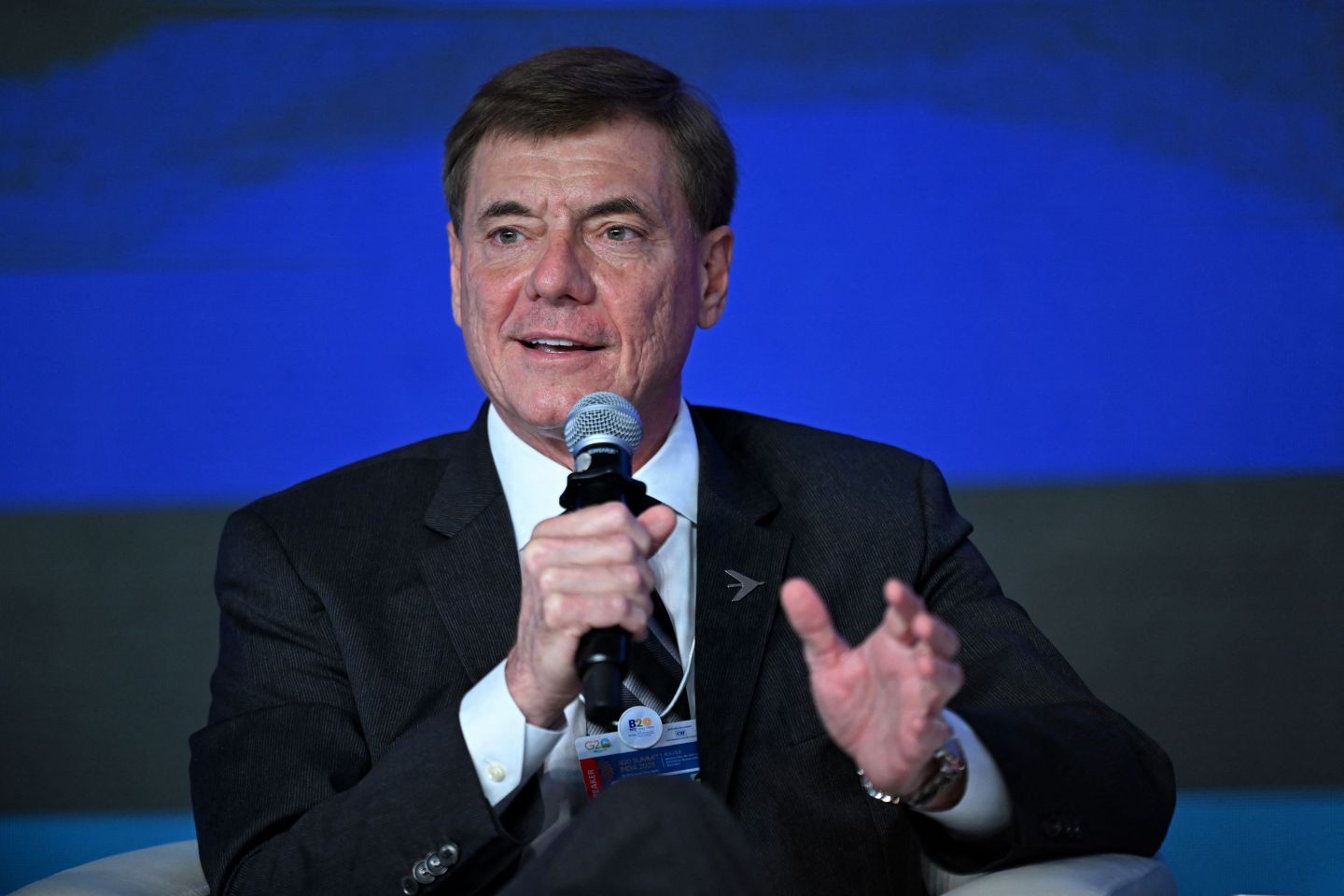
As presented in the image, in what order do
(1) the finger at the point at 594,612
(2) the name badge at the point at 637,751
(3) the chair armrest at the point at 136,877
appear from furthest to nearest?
(2) the name badge at the point at 637,751 < (3) the chair armrest at the point at 136,877 < (1) the finger at the point at 594,612

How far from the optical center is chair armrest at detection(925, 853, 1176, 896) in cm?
171

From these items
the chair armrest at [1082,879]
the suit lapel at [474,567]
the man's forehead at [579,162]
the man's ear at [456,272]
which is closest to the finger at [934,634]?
the chair armrest at [1082,879]

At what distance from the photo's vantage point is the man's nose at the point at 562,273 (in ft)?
7.11

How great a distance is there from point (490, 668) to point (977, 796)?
2.22ft

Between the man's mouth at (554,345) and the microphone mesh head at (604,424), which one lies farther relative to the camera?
the man's mouth at (554,345)

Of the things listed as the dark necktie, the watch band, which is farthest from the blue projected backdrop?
the watch band

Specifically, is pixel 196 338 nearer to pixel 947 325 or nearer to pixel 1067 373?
pixel 947 325

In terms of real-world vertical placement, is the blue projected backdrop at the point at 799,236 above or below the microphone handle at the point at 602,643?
above

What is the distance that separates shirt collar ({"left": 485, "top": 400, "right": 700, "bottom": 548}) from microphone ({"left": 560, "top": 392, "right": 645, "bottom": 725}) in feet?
1.28

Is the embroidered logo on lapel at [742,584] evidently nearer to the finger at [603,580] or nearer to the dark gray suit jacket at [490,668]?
the dark gray suit jacket at [490,668]

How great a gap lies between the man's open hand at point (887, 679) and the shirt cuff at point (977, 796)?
0.15 meters

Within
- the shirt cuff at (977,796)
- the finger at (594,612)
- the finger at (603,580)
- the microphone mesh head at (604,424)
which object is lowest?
the shirt cuff at (977,796)

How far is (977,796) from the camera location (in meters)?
1.80

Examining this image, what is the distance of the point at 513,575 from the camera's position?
2127mm
